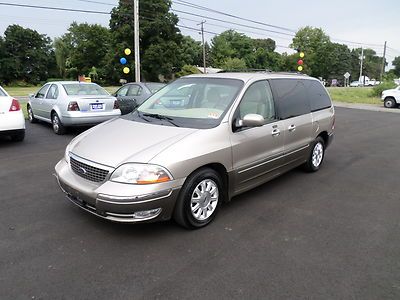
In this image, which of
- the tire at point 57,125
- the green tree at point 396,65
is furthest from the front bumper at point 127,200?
Answer: the green tree at point 396,65

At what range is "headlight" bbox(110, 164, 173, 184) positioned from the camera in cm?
322

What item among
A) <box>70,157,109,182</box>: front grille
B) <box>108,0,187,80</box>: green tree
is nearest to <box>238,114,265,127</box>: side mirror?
<box>70,157,109,182</box>: front grille

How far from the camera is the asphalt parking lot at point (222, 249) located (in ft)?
8.92

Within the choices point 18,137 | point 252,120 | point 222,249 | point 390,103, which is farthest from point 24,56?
point 222,249

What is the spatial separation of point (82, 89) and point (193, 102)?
19.7 feet

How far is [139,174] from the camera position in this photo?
3.23 m

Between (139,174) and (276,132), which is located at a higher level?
(276,132)

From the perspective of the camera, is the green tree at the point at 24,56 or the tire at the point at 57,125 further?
the green tree at the point at 24,56

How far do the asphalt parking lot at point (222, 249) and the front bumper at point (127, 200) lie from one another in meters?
0.31

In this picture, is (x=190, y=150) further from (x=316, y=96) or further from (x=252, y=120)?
(x=316, y=96)

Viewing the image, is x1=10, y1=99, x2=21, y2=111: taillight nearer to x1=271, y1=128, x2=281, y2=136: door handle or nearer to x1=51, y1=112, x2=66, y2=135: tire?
x1=51, y1=112, x2=66, y2=135: tire

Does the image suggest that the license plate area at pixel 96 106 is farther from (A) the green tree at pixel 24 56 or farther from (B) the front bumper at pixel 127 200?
(A) the green tree at pixel 24 56

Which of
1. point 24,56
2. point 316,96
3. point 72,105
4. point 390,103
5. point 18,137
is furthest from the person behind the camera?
point 24,56

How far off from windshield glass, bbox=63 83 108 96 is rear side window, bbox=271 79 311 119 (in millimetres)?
5967
